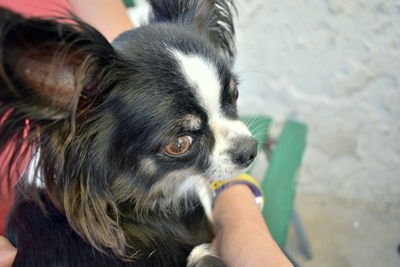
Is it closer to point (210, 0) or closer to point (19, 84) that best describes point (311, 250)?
point (210, 0)

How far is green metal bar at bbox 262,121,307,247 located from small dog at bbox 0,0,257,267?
45cm

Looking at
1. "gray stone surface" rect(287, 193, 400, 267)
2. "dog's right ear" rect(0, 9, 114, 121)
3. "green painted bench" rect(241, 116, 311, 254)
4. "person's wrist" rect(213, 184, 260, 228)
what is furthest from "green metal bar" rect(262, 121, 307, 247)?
"dog's right ear" rect(0, 9, 114, 121)

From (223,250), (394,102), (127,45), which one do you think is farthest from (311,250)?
(127,45)

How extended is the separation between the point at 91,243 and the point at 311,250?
1.90 metres

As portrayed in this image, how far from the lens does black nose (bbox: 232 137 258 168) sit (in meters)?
1.20

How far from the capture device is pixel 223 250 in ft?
4.17

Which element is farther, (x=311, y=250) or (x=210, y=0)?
(x=311, y=250)

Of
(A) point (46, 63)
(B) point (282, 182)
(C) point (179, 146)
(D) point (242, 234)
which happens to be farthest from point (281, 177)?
(A) point (46, 63)

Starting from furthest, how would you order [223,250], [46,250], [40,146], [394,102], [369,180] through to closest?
[369,180] → [394,102] → [223,250] → [46,250] → [40,146]

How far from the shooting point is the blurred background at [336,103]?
7.03ft

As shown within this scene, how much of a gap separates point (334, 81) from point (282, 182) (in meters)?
0.91

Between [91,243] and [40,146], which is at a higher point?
[40,146]

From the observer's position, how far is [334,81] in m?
2.34

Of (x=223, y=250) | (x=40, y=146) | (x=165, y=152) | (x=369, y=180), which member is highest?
(x=40, y=146)
